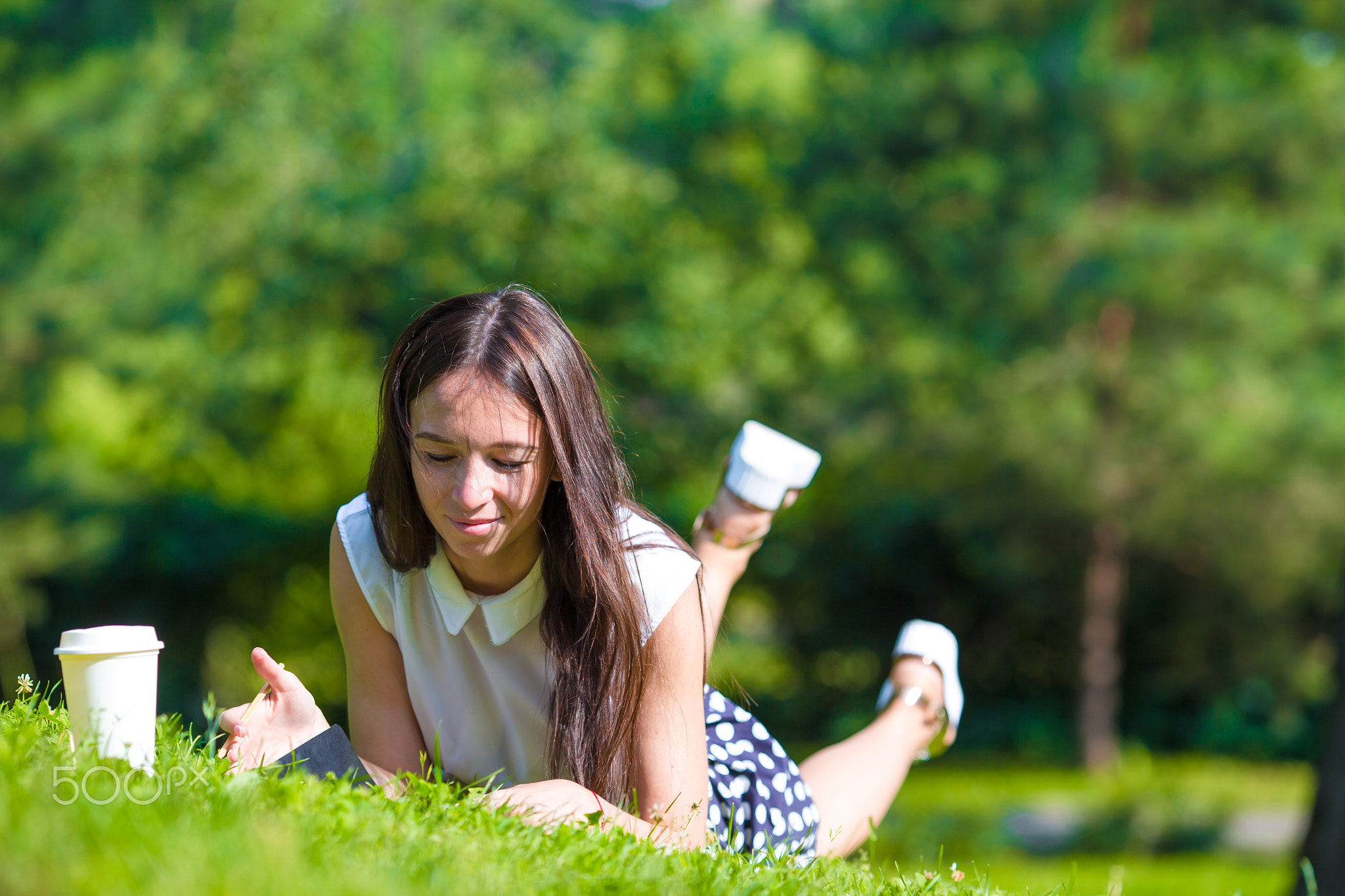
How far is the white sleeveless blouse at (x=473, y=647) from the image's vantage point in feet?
7.86

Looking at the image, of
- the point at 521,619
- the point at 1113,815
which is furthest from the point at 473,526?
the point at 1113,815

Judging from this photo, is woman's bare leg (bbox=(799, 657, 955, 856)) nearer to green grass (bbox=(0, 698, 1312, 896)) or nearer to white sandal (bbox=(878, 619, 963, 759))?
white sandal (bbox=(878, 619, 963, 759))

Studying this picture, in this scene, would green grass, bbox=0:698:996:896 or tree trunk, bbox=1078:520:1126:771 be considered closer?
green grass, bbox=0:698:996:896

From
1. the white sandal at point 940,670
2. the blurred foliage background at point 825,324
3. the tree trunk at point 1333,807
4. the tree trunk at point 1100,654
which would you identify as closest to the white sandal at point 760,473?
the white sandal at point 940,670

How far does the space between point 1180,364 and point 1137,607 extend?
3.09m

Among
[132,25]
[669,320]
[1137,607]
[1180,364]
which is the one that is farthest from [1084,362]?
[132,25]

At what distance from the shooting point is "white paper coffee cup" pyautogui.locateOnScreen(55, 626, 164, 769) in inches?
67.6

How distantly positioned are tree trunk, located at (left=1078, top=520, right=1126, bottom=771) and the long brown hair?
9257mm

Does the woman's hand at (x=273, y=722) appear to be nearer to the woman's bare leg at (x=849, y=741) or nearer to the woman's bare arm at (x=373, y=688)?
the woman's bare arm at (x=373, y=688)

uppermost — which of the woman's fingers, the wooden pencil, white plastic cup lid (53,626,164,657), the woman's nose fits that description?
the woman's nose

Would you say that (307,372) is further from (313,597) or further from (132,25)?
(132,25)

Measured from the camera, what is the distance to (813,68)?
11297mm

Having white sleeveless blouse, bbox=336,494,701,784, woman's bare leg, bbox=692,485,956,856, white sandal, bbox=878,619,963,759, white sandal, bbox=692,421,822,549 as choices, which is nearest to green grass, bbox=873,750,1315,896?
white sandal, bbox=878,619,963,759

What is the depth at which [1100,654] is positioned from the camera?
36.3 ft
